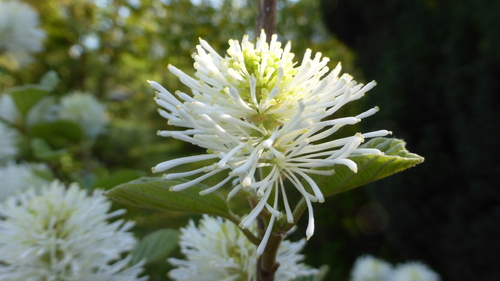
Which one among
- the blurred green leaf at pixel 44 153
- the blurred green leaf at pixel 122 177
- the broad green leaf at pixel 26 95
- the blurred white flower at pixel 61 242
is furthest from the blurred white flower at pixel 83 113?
the blurred white flower at pixel 61 242

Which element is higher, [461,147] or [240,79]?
[461,147]

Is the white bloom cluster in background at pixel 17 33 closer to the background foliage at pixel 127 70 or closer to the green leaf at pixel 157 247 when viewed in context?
the background foliage at pixel 127 70

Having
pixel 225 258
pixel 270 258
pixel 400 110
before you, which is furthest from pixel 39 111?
pixel 400 110

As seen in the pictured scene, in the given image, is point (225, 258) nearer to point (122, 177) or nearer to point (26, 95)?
point (122, 177)

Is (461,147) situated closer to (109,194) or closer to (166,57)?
(109,194)

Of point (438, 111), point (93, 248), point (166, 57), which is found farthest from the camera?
point (166, 57)

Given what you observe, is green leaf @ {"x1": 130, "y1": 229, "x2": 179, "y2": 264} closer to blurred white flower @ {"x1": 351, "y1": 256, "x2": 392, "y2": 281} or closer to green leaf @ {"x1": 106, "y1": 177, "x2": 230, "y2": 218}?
green leaf @ {"x1": 106, "y1": 177, "x2": 230, "y2": 218}

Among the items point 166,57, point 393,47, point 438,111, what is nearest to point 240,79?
point 438,111
